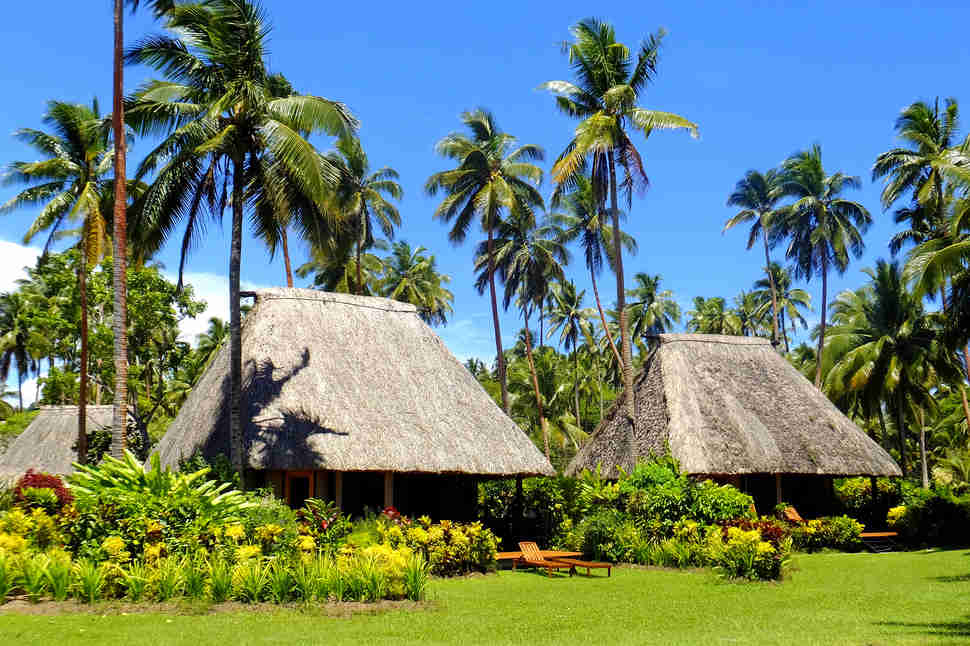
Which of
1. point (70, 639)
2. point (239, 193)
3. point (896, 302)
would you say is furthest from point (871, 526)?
point (70, 639)

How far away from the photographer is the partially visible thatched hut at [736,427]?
990 inches

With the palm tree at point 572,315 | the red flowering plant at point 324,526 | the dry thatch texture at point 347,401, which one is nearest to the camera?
the red flowering plant at point 324,526

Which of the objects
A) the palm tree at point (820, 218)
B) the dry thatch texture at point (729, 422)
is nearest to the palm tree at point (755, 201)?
the palm tree at point (820, 218)

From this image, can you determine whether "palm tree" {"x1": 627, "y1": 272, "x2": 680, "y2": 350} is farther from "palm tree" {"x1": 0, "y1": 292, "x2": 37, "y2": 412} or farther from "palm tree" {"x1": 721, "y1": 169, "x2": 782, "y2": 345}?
"palm tree" {"x1": 0, "y1": 292, "x2": 37, "y2": 412}

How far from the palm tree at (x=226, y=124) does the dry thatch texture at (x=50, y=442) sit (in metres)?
19.7

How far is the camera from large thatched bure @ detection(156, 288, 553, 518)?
20.0 meters

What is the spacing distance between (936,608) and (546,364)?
144 feet

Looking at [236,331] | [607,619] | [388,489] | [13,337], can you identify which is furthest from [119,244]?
[13,337]

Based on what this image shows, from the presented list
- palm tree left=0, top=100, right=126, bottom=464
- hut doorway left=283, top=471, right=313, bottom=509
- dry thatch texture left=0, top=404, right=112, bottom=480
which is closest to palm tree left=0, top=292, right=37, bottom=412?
dry thatch texture left=0, top=404, right=112, bottom=480

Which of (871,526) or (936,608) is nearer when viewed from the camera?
(936,608)

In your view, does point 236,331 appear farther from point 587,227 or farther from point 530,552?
point 587,227

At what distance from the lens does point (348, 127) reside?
749 inches

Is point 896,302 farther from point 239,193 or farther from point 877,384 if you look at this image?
point 239,193

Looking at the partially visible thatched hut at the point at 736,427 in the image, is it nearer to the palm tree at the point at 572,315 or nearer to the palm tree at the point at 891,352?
the palm tree at the point at 891,352
